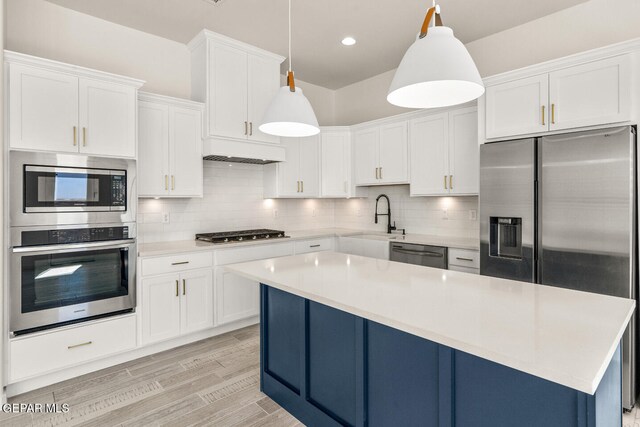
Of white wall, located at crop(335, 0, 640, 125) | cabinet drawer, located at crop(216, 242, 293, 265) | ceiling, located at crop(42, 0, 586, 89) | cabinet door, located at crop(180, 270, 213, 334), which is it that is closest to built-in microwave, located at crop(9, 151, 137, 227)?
cabinet door, located at crop(180, 270, 213, 334)

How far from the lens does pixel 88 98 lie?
2783 millimetres

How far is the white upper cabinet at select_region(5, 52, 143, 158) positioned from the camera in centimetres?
248

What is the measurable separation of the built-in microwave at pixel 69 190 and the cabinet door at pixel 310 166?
7.02 ft

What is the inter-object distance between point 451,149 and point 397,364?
2.71m

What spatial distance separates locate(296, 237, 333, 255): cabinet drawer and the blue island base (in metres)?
1.85

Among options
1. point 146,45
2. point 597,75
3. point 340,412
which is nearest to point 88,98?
point 146,45

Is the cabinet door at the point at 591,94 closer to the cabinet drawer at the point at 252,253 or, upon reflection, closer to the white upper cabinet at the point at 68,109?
the cabinet drawer at the point at 252,253

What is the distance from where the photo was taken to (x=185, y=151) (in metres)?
3.56

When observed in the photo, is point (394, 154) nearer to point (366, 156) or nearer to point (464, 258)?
point (366, 156)

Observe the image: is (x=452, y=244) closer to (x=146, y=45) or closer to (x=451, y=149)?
(x=451, y=149)

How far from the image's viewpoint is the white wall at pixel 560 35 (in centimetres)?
290

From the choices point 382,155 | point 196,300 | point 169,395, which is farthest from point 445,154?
point 169,395

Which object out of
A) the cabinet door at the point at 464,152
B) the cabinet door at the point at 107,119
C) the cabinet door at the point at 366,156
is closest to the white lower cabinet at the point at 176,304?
the cabinet door at the point at 107,119

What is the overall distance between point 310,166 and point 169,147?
1838 mm
